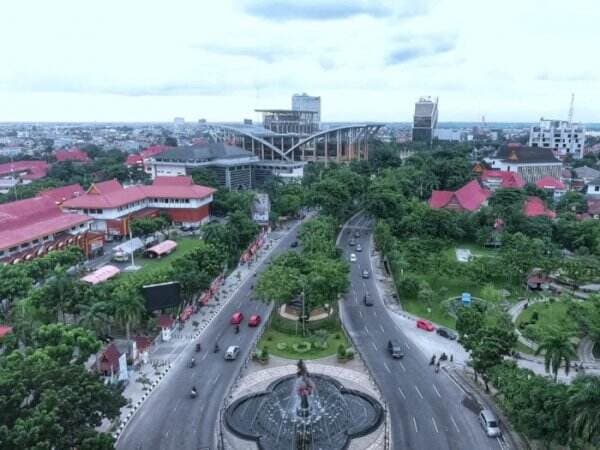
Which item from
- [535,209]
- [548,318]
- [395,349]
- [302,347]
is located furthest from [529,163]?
[302,347]

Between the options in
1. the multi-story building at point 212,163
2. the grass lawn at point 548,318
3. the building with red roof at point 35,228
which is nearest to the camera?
the grass lawn at point 548,318

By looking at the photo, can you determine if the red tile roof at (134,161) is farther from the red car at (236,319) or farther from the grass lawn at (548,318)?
the grass lawn at (548,318)

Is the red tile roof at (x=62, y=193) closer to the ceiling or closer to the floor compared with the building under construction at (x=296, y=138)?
closer to the floor

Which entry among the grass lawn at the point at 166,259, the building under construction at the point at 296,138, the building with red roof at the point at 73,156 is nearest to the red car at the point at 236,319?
the grass lawn at the point at 166,259

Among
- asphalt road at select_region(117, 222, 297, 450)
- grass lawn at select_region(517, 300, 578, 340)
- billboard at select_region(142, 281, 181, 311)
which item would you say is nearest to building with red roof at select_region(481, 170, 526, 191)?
grass lawn at select_region(517, 300, 578, 340)

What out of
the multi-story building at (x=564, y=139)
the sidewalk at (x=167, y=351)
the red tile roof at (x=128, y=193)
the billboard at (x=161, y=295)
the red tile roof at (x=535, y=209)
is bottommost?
the sidewalk at (x=167, y=351)

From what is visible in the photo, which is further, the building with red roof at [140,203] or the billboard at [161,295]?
the building with red roof at [140,203]

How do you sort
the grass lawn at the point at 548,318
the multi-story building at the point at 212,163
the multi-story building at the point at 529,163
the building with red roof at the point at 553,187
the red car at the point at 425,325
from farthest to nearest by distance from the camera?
the multi-story building at the point at 529,163 → the building with red roof at the point at 553,187 → the multi-story building at the point at 212,163 → the red car at the point at 425,325 → the grass lawn at the point at 548,318

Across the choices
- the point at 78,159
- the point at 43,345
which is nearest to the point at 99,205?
the point at 43,345
